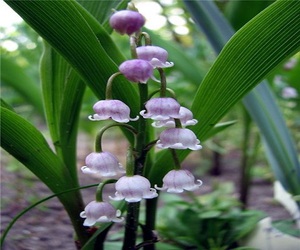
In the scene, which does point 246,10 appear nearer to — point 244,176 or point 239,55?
point 244,176

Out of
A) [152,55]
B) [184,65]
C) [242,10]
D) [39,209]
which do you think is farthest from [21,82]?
[152,55]

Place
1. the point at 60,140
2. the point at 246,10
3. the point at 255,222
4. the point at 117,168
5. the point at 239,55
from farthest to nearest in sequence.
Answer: the point at 246,10
the point at 255,222
the point at 60,140
the point at 239,55
the point at 117,168

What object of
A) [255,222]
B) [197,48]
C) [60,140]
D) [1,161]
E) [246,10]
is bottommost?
[255,222]

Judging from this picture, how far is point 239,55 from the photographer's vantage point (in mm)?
878

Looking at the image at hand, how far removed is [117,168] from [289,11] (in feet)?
1.34

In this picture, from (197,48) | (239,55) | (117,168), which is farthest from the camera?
(197,48)

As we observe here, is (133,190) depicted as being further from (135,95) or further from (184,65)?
(184,65)

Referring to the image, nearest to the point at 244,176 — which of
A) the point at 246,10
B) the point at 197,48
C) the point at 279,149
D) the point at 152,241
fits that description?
the point at 279,149

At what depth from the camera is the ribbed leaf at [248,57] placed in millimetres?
854

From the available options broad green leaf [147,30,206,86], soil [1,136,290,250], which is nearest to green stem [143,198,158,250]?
soil [1,136,290,250]

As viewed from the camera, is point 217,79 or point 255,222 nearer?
point 217,79

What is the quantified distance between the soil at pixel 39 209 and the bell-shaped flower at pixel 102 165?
0.57 metres

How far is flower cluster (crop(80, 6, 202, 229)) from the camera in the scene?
71cm

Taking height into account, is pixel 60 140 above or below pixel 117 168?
above
